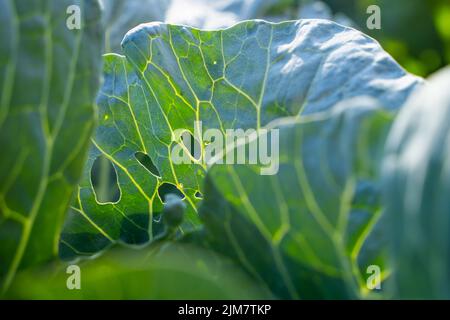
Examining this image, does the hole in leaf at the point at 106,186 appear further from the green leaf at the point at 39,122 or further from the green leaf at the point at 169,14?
the green leaf at the point at 39,122

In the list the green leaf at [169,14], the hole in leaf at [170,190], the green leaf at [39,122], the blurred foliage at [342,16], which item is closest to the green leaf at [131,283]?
the green leaf at [39,122]

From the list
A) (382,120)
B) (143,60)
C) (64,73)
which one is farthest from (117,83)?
(382,120)

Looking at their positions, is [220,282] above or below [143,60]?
below

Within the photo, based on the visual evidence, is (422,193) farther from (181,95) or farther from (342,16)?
(342,16)

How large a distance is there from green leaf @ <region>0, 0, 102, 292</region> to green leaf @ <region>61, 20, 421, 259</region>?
213 mm

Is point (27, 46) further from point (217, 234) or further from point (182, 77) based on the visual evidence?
point (182, 77)

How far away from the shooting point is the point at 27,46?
0.48m

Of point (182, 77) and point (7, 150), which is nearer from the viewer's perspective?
point (7, 150)

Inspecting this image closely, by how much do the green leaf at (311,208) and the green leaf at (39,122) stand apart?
98mm

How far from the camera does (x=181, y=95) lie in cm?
76

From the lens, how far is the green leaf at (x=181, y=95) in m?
0.67

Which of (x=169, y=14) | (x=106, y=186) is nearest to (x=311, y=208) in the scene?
(x=106, y=186)

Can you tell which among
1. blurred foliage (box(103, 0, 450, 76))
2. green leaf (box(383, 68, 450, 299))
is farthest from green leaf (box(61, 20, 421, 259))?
blurred foliage (box(103, 0, 450, 76))

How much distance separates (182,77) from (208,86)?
0.10 ft
